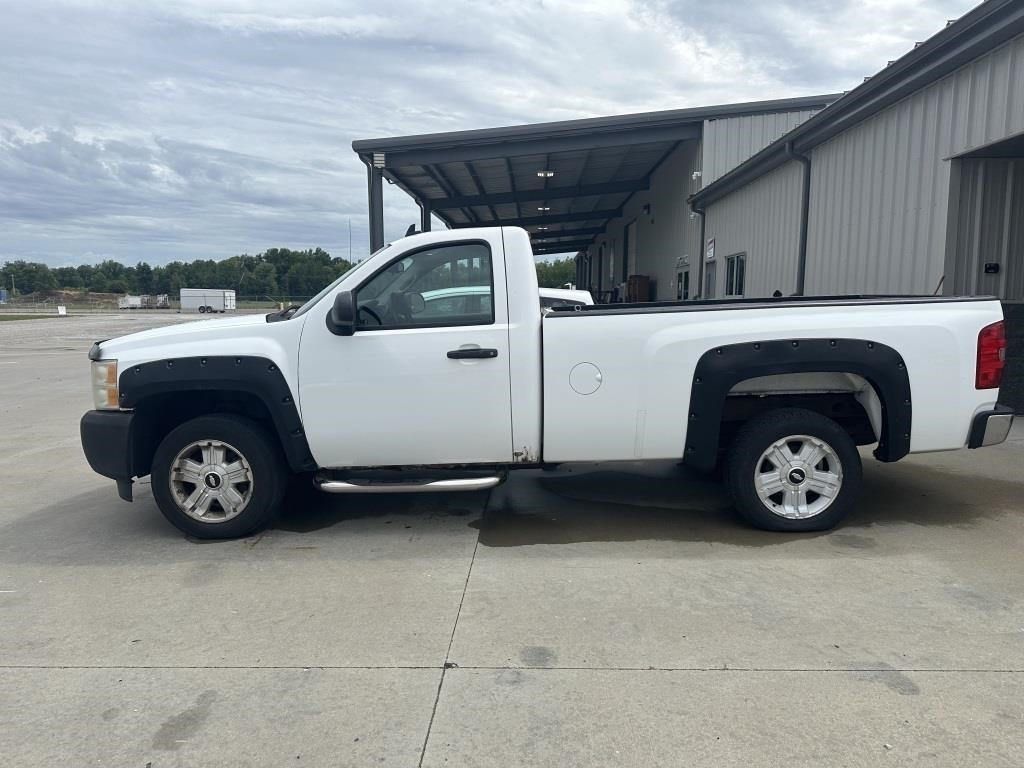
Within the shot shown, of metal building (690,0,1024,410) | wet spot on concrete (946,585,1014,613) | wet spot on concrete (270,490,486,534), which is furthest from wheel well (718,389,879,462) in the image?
metal building (690,0,1024,410)

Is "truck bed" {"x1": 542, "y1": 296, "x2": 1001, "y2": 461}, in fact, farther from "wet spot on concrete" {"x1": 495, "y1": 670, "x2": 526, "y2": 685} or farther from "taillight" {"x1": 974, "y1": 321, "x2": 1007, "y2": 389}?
"wet spot on concrete" {"x1": 495, "y1": 670, "x2": 526, "y2": 685}

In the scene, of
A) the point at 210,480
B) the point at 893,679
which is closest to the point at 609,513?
the point at 893,679

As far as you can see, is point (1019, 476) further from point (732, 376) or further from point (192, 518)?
point (192, 518)

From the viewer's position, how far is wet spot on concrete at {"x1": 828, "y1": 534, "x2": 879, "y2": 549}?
15.6ft

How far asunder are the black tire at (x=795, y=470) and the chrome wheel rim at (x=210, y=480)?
3.25 meters

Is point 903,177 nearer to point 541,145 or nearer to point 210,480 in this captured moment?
point 210,480

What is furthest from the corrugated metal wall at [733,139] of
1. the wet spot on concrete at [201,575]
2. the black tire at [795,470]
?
the wet spot on concrete at [201,575]

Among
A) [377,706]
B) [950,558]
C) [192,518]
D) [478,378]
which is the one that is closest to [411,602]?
[377,706]

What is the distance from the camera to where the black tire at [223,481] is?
194 inches

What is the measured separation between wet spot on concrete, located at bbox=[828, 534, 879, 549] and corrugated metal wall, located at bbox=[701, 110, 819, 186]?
1350cm

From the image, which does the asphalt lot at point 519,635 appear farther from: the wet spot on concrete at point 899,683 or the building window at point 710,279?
the building window at point 710,279

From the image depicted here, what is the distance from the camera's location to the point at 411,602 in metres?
4.01

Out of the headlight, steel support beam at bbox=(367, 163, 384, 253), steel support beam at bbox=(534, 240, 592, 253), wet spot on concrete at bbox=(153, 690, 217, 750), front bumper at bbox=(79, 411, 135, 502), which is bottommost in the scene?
wet spot on concrete at bbox=(153, 690, 217, 750)

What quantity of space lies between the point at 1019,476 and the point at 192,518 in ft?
21.2
